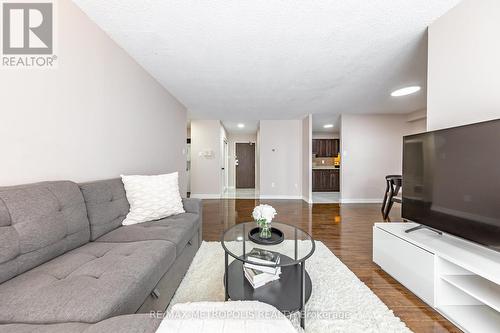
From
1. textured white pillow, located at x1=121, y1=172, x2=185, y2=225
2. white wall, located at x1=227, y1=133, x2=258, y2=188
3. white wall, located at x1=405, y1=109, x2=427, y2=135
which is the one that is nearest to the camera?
textured white pillow, located at x1=121, y1=172, x2=185, y2=225

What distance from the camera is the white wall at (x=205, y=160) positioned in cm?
561

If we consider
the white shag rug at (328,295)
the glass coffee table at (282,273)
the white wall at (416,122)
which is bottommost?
the white shag rug at (328,295)

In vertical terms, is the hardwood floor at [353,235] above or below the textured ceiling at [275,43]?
below

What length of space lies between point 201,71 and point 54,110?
1674mm

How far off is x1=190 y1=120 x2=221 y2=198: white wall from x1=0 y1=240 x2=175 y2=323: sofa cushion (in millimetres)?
4447

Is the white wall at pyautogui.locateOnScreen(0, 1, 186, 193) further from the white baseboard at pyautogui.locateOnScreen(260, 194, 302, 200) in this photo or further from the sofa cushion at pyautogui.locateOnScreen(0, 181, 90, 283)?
the white baseboard at pyautogui.locateOnScreen(260, 194, 302, 200)

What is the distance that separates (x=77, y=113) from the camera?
5.16 feet

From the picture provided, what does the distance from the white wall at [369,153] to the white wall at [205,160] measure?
350 cm

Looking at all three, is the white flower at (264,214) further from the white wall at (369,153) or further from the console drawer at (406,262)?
the white wall at (369,153)

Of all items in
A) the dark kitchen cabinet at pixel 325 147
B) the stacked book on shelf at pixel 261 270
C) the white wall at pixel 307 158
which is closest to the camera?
the stacked book on shelf at pixel 261 270

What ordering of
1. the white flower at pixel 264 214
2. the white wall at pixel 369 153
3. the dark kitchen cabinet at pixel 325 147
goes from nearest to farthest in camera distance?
the white flower at pixel 264 214
the white wall at pixel 369 153
the dark kitchen cabinet at pixel 325 147

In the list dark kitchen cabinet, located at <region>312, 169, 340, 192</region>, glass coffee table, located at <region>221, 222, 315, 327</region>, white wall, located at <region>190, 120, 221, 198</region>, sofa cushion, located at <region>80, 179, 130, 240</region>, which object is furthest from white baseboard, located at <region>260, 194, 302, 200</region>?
sofa cushion, located at <region>80, 179, 130, 240</region>

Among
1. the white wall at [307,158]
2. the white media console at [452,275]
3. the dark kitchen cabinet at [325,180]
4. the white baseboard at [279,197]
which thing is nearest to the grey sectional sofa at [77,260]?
the white media console at [452,275]

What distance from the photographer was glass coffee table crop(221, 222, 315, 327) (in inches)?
45.1
